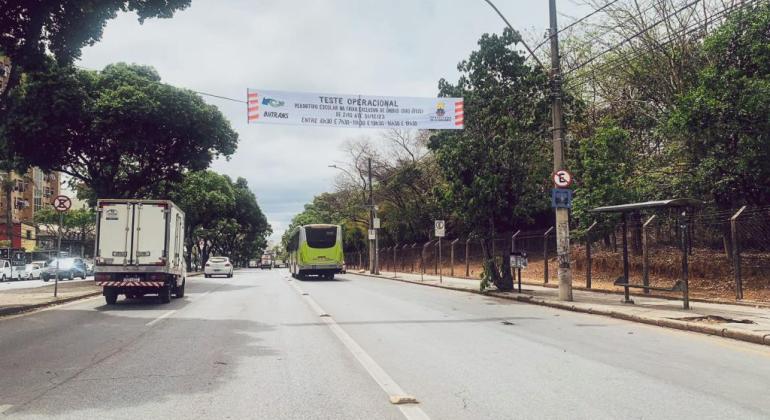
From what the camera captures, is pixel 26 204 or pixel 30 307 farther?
pixel 26 204

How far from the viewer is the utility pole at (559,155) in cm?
1599

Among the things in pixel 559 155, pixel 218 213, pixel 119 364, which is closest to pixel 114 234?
pixel 119 364

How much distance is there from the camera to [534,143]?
19.2 m

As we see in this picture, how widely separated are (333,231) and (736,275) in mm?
24120

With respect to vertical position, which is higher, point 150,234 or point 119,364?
point 150,234

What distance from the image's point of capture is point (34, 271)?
144 ft

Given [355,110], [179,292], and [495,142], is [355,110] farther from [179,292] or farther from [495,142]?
[179,292]

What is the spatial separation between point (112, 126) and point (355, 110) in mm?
13817

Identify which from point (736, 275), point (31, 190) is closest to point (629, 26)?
point (736, 275)

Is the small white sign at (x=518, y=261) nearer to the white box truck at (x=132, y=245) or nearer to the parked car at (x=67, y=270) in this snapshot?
the white box truck at (x=132, y=245)

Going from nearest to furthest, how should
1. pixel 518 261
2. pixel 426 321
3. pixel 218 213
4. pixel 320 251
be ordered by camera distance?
1. pixel 426 321
2. pixel 518 261
3. pixel 320 251
4. pixel 218 213

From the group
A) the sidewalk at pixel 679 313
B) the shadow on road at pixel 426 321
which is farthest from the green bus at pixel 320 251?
the shadow on road at pixel 426 321

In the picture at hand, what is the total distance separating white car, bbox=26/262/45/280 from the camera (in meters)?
43.1

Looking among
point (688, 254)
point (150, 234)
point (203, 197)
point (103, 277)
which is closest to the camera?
point (103, 277)
